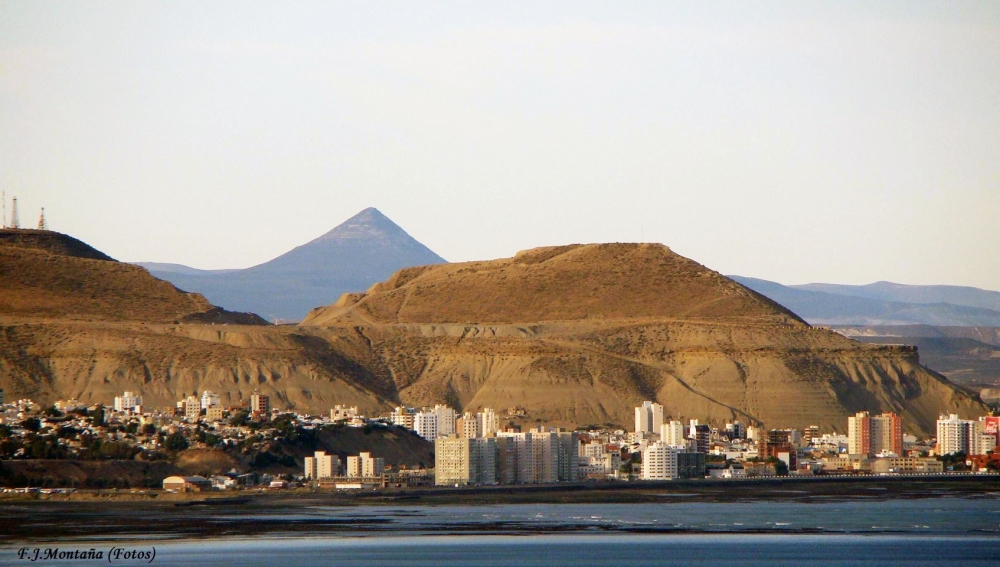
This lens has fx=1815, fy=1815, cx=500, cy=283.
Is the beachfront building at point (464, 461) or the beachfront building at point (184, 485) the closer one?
the beachfront building at point (184, 485)

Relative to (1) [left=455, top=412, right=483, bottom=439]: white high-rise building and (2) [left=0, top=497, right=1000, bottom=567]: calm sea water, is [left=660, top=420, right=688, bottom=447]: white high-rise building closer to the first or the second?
(1) [left=455, top=412, right=483, bottom=439]: white high-rise building

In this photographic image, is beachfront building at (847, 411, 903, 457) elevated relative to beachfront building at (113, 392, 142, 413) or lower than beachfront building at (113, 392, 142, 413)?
lower

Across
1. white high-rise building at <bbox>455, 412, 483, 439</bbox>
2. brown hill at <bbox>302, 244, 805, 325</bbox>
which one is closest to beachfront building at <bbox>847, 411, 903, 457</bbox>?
white high-rise building at <bbox>455, 412, 483, 439</bbox>

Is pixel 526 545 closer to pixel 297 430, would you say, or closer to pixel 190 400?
pixel 297 430

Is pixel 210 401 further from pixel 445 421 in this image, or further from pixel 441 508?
pixel 441 508

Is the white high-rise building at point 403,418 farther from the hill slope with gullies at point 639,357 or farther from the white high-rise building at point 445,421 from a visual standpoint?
the hill slope with gullies at point 639,357

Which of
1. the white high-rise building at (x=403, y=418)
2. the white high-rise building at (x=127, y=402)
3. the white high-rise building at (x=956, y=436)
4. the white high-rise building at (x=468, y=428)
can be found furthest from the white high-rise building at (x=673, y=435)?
the white high-rise building at (x=127, y=402)

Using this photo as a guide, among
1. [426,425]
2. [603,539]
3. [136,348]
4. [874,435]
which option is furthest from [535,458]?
[136,348]
